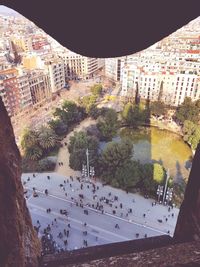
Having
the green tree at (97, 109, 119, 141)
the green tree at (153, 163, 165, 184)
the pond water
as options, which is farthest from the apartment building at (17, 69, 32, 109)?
the green tree at (153, 163, 165, 184)

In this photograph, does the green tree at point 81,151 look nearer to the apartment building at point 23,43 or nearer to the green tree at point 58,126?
the green tree at point 58,126

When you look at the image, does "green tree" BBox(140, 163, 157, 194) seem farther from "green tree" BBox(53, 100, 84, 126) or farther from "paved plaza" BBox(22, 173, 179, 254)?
"green tree" BBox(53, 100, 84, 126)

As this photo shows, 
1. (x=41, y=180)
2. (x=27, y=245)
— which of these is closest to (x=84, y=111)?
(x=41, y=180)

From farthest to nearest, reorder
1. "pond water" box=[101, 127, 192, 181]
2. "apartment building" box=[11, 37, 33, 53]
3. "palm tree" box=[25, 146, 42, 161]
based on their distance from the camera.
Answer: "apartment building" box=[11, 37, 33, 53]
"palm tree" box=[25, 146, 42, 161]
"pond water" box=[101, 127, 192, 181]

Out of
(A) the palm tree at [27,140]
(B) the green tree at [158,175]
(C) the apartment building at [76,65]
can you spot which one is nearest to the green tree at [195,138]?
(B) the green tree at [158,175]

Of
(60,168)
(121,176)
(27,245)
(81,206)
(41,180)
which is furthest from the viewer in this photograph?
(60,168)

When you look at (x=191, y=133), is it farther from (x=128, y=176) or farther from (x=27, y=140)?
(x=27, y=140)

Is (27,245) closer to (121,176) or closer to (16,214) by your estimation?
(16,214)
